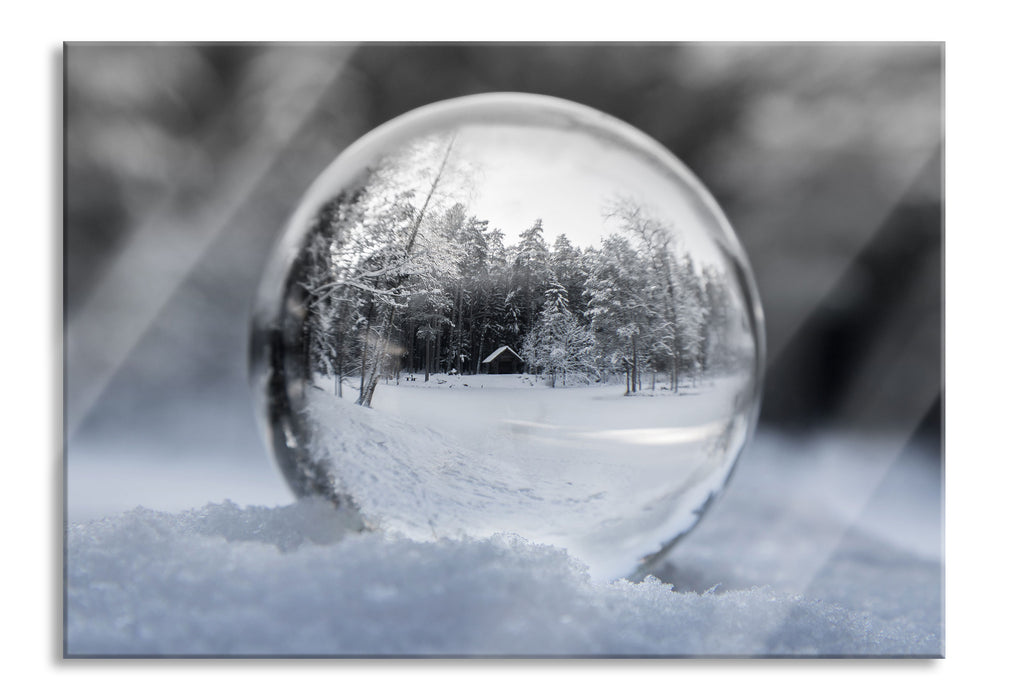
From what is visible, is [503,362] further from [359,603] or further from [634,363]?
[359,603]

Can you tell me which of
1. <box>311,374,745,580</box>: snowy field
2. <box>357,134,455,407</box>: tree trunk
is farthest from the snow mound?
<box>357,134,455,407</box>: tree trunk

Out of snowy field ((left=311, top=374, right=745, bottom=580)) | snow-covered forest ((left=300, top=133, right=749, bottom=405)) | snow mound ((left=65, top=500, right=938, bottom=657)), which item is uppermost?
snow-covered forest ((left=300, top=133, right=749, bottom=405))

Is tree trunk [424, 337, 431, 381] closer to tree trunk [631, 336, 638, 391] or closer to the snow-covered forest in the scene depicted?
the snow-covered forest

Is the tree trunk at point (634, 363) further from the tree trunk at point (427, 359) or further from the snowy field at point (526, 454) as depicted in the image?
the tree trunk at point (427, 359)

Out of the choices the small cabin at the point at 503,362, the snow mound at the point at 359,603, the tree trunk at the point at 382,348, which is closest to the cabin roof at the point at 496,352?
the small cabin at the point at 503,362

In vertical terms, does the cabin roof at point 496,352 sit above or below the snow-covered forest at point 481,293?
below

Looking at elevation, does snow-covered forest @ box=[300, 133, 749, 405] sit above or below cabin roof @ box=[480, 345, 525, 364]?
above

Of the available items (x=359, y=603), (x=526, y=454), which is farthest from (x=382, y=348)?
(x=359, y=603)

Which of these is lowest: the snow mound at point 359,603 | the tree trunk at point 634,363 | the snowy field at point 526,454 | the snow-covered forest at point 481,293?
the snow mound at point 359,603

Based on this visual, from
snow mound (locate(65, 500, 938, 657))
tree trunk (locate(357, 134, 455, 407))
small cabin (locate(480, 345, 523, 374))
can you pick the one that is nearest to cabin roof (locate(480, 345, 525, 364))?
small cabin (locate(480, 345, 523, 374))
